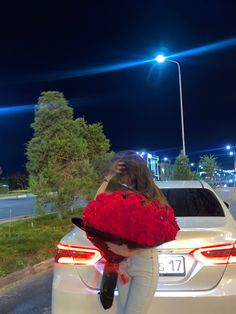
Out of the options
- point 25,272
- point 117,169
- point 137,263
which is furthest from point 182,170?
point 137,263

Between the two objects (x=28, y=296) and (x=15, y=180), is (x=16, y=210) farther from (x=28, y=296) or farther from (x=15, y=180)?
(x=15, y=180)

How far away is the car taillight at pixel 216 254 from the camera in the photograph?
3.82 meters

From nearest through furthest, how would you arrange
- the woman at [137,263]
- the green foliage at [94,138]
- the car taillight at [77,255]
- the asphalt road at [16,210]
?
the woman at [137,263] < the car taillight at [77,255] < the green foliage at [94,138] < the asphalt road at [16,210]

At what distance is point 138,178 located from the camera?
336 centimetres

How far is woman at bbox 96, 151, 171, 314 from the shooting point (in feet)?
10.3

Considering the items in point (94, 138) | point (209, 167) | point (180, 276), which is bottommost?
point (180, 276)

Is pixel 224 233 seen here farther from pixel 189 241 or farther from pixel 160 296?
pixel 160 296

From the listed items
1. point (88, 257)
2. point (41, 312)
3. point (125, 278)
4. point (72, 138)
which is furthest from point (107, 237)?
point (72, 138)

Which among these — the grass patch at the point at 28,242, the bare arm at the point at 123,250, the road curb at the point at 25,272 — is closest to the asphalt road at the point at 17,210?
the grass patch at the point at 28,242

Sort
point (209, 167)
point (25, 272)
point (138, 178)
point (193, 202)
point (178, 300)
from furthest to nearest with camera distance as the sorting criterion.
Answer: point (209, 167) → point (25, 272) → point (193, 202) → point (178, 300) → point (138, 178)

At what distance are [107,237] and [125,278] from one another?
0.37 meters

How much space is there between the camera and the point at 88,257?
3908 mm

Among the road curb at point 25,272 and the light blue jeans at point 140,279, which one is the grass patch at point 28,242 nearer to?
the road curb at point 25,272

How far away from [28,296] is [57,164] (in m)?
7.58
